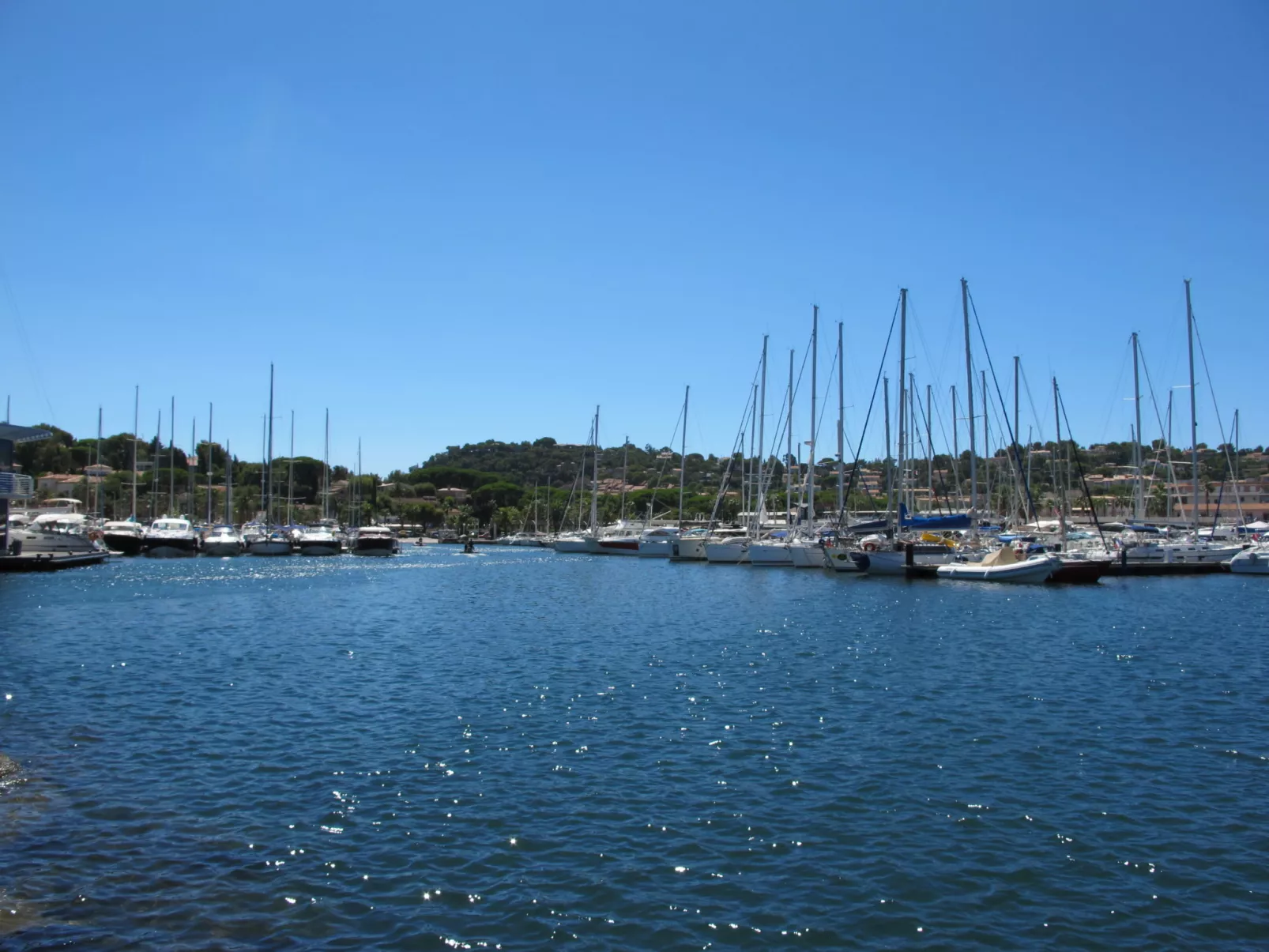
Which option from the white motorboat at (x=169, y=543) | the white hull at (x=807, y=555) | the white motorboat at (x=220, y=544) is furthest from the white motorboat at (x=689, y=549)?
the white motorboat at (x=169, y=543)

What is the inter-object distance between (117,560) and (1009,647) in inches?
2711

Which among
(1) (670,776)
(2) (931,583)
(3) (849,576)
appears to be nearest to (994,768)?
(1) (670,776)

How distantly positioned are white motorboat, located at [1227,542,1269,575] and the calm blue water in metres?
35.0

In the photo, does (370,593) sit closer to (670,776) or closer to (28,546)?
(28,546)

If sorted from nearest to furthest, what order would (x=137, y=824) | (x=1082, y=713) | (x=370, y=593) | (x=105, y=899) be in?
1. (x=105, y=899)
2. (x=137, y=824)
3. (x=1082, y=713)
4. (x=370, y=593)

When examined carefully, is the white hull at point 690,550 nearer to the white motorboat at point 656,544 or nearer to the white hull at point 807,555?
the white motorboat at point 656,544

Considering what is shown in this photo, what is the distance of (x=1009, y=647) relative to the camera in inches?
1049

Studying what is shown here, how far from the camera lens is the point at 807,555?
62406 millimetres

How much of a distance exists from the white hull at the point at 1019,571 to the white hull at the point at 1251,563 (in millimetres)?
18278

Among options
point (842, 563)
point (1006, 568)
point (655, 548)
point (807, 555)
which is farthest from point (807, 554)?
point (655, 548)

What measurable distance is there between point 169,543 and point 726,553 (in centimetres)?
4412

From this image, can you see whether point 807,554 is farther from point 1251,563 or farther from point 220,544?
point 220,544

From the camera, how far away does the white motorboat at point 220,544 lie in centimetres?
7962

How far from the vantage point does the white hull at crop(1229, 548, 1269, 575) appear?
57.7 m
